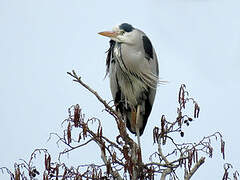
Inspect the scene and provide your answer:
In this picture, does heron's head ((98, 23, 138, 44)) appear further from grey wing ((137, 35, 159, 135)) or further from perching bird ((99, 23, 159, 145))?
grey wing ((137, 35, 159, 135))

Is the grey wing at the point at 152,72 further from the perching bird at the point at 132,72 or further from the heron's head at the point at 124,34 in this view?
the heron's head at the point at 124,34

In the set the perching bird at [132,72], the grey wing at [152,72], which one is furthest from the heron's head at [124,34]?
the grey wing at [152,72]

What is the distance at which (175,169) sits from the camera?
3.01 m

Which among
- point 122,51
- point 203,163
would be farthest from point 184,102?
point 122,51

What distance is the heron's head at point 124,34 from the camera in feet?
13.7

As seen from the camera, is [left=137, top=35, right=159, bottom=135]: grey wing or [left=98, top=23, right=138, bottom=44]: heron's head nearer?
[left=98, top=23, right=138, bottom=44]: heron's head

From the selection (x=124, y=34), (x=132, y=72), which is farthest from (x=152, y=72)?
(x=124, y=34)

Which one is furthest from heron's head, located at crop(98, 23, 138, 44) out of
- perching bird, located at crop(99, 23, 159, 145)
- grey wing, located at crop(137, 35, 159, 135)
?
grey wing, located at crop(137, 35, 159, 135)

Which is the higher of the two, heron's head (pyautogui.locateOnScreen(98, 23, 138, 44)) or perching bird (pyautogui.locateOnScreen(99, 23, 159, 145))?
heron's head (pyautogui.locateOnScreen(98, 23, 138, 44))

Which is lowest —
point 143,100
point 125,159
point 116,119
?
point 125,159

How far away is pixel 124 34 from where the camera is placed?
422 centimetres

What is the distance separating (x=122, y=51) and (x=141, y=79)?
29cm

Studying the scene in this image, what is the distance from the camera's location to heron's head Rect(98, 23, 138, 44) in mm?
4184

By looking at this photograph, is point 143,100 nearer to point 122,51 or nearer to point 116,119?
point 122,51
